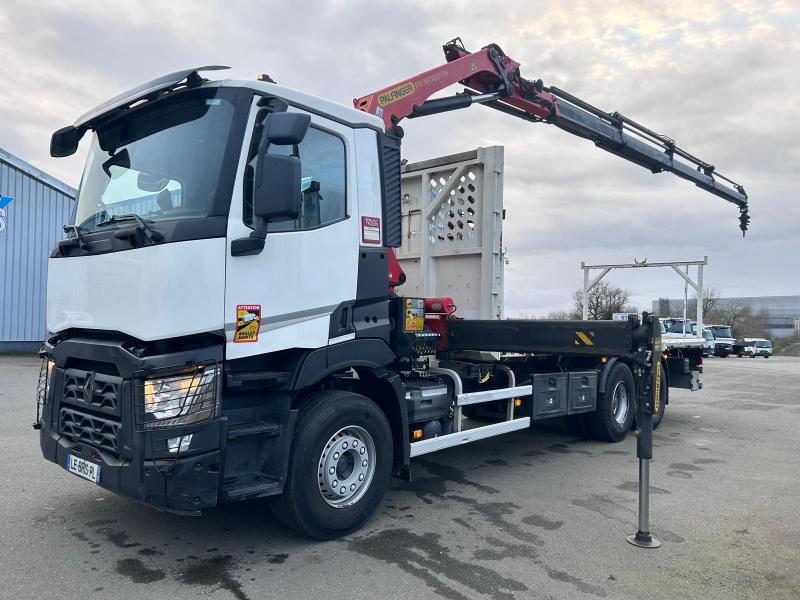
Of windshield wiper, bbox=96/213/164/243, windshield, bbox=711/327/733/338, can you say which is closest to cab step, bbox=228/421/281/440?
Result: windshield wiper, bbox=96/213/164/243

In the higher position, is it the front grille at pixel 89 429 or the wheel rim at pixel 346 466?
the front grille at pixel 89 429

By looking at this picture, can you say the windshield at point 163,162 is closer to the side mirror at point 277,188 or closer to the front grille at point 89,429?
the side mirror at point 277,188

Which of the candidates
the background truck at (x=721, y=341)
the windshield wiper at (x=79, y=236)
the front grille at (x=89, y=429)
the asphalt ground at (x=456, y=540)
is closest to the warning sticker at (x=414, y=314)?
the asphalt ground at (x=456, y=540)

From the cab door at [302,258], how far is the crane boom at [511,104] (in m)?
0.99

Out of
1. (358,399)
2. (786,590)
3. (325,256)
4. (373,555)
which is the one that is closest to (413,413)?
(358,399)

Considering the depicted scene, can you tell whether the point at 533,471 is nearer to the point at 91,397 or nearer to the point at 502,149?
the point at 502,149

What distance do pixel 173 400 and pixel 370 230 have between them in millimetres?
1995

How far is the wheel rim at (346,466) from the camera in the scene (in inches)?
173

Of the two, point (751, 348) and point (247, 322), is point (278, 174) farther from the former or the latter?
A: point (751, 348)

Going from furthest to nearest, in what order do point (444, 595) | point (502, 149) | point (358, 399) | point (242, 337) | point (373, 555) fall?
point (502, 149) < point (358, 399) < point (373, 555) < point (242, 337) < point (444, 595)

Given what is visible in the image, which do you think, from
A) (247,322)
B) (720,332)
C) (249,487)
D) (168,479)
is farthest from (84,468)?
(720,332)

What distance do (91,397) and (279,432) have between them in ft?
4.02

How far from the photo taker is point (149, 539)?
4.46 metres

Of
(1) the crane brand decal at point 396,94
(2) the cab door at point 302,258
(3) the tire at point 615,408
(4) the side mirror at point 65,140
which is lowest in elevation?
(3) the tire at point 615,408
